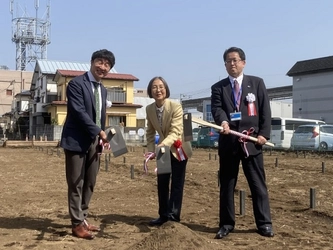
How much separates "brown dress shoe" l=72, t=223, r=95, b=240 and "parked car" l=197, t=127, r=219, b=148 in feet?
79.0

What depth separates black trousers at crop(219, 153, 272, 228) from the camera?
453cm

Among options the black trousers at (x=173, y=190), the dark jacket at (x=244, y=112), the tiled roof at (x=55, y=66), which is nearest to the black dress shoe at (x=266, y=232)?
the dark jacket at (x=244, y=112)

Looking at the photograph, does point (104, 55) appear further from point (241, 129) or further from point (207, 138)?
point (207, 138)

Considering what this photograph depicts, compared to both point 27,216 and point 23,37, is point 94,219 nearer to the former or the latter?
point 27,216

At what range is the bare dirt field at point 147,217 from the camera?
4.08 metres

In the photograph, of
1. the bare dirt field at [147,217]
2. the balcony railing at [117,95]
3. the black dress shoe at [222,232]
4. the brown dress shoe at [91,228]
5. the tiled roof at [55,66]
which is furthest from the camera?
the tiled roof at [55,66]

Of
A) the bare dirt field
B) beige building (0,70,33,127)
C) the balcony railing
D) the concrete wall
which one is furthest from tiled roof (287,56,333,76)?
the bare dirt field

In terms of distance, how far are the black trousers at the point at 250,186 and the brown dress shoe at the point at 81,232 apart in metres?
1.40

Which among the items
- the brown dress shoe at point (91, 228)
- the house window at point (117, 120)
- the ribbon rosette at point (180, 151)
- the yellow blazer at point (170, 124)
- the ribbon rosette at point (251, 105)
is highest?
the house window at point (117, 120)

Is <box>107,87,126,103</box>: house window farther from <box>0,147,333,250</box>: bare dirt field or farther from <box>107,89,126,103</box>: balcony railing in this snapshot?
<box>0,147,333,250</box>: bare dirt field

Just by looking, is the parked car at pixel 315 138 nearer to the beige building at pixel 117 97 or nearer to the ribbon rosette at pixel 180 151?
the ribbon rosette at pixel 180 151

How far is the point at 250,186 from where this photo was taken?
4.60 m

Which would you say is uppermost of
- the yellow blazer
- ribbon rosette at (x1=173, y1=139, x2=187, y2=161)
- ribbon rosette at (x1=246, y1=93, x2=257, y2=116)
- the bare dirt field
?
ribbon rosette at (x1=246, y1=93, x2=257, y2=116)

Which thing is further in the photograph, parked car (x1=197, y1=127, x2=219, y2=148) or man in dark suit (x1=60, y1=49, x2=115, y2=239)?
parked car (x1=197, y1=127, x2=219, y2=148)
